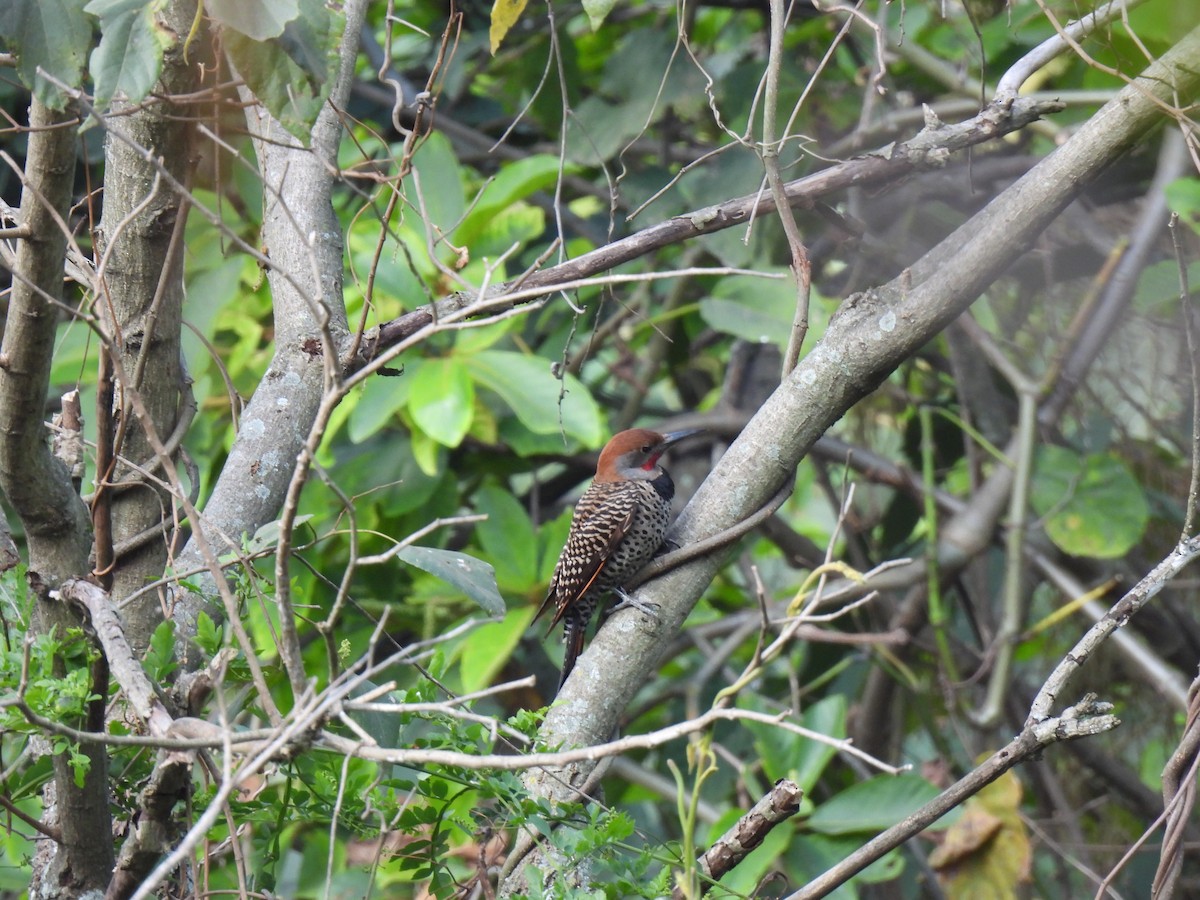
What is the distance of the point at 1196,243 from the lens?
10.7ft

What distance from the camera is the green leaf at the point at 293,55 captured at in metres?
1.26

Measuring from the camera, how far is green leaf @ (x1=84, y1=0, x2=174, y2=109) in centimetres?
119

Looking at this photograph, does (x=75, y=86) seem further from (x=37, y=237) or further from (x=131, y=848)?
(x=131, y=848)

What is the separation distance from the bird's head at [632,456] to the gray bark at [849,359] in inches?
51.2

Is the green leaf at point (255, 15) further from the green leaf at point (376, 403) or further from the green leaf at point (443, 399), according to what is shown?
the green leaf at point (376, 403)

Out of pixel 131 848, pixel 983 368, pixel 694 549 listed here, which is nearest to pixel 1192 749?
pixel 694 549

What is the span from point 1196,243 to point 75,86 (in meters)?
3.01

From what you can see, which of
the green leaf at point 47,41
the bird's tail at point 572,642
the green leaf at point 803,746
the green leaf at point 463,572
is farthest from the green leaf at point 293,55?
the green leaf at point 803,746

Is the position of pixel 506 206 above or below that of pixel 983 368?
above

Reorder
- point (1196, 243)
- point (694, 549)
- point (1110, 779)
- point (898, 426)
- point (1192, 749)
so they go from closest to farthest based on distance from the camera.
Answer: point (1192, 749) → point (694, 549) → point (1196, 243) → point (1110, 779) → point (898, 426)

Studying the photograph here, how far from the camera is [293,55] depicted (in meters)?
1.26

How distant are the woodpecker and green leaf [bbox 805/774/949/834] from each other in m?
0.84

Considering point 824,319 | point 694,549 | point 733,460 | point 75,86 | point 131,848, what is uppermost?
point 75,86

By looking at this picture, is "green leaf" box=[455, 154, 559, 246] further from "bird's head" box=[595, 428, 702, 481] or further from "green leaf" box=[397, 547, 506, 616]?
"green leaf" box=[397, 547, 506, 616]
